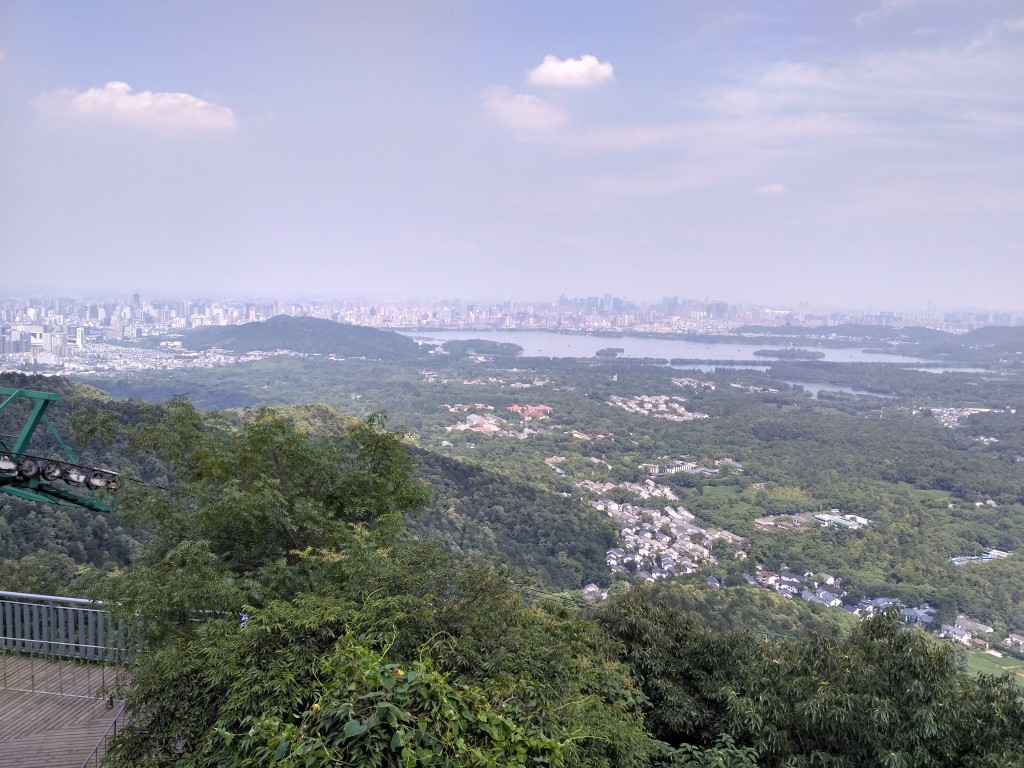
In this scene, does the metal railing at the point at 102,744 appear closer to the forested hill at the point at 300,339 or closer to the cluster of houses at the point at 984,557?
the cluster of houses at the point at 984,557

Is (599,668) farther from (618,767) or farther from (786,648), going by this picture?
(786,648)

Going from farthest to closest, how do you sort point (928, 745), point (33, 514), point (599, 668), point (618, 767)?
point (33, 514) < point (599, 668) < point (928, 745) < point (618, 767)

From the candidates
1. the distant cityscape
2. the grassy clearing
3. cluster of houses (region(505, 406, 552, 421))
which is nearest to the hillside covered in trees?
the grassy clearing

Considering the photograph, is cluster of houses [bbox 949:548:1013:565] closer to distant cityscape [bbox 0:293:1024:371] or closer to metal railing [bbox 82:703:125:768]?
metal railing [bbox 82:703:125:768]

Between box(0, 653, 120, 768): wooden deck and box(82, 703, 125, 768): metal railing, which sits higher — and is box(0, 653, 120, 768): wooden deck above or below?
below

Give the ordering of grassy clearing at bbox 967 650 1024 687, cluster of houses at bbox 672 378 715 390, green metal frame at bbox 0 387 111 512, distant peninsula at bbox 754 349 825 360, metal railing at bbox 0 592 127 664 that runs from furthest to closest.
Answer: distant peninsula at bbox 754 349 825 360
cluster of houses at bbox 672 378 715 390
grassy clearing at bbox 967 650 1024 687
green metal frame at bbox 0 387 111 512
metal railing at bbox 0 592 127 664

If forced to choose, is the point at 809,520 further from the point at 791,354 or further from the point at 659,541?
the point at 791,354

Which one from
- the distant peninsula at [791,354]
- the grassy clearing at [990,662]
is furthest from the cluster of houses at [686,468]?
the distant peninsula at [791,354]

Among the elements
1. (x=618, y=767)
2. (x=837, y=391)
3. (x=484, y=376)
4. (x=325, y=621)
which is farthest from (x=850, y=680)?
(x=837, y=391)
